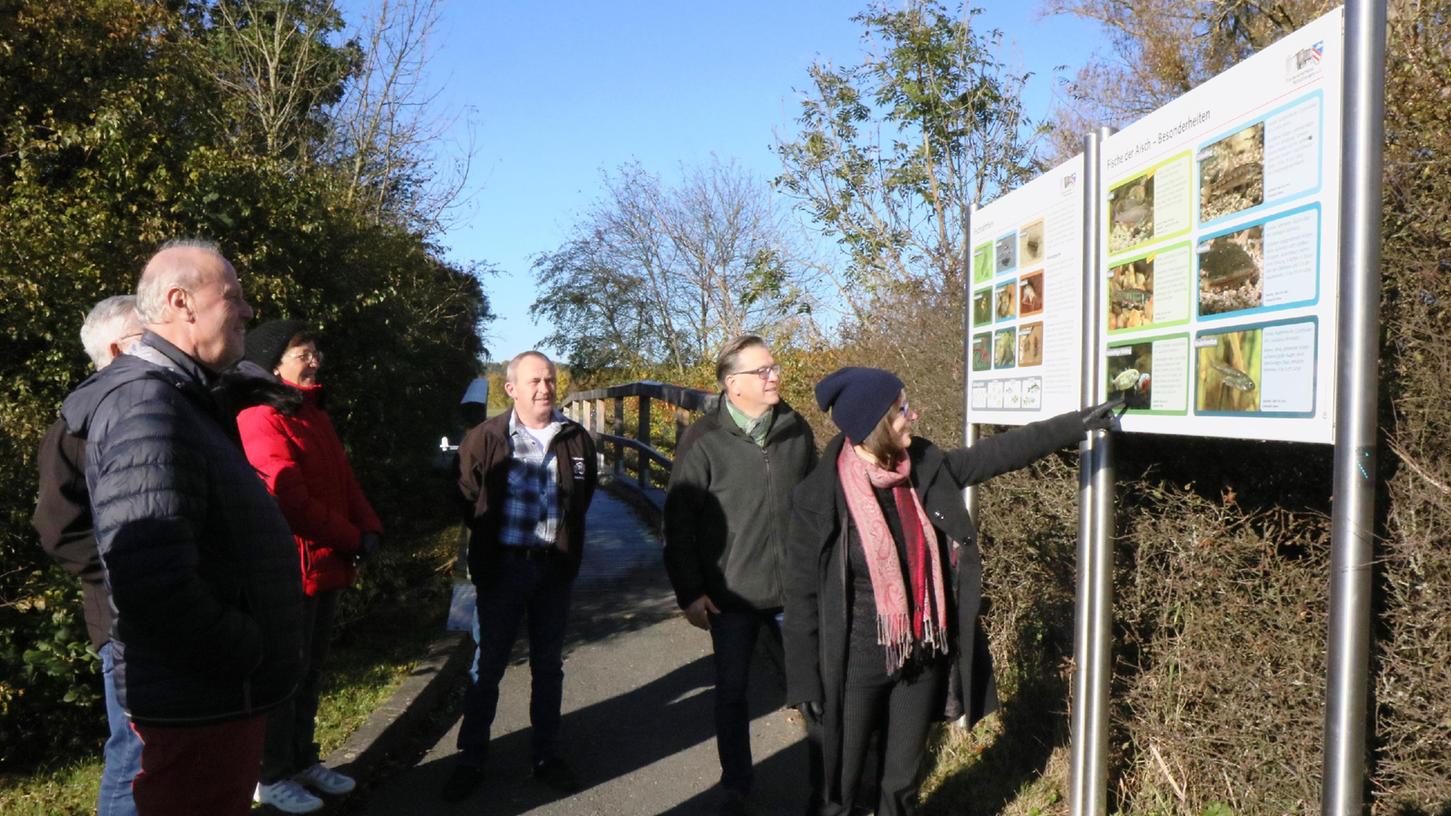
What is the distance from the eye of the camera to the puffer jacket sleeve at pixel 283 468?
4309mm

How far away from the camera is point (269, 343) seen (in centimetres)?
451

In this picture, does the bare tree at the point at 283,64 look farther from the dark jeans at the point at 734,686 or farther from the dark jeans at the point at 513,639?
the dark jeans at the point at 734,686

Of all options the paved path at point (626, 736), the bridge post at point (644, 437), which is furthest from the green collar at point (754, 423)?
A: the bridge post at point (644, 437)

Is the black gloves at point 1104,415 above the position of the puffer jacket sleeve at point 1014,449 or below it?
above

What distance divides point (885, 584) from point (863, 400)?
57 centimetres

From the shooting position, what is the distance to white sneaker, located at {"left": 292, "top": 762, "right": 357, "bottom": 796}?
15.2 feet

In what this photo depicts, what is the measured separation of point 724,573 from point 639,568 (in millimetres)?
5322

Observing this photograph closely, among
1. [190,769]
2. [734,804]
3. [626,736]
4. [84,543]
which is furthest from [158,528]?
[626,736]

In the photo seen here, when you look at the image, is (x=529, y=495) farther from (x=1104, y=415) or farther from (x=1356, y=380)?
(x=1356, y=380)

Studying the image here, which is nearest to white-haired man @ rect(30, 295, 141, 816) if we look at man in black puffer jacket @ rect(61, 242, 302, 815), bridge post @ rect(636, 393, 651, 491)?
man in black puffer jacket @ rect(61, 242, 302, 815)

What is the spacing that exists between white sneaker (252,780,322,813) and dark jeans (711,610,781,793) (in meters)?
1.55

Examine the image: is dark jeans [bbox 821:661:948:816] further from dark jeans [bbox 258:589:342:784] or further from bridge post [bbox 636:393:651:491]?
bridge post [bbox 636:393:651:491]

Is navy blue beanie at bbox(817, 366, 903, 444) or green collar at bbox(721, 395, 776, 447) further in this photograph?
green collar at bbox(721, 395, 776, 447)

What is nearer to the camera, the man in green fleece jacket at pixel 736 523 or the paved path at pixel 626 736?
the man in green fleece jacket at pixel 736 523
